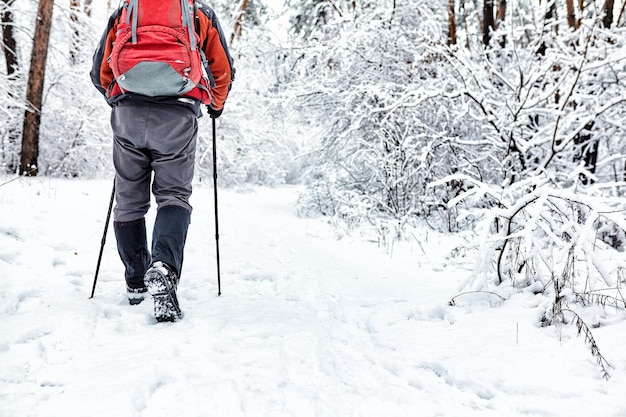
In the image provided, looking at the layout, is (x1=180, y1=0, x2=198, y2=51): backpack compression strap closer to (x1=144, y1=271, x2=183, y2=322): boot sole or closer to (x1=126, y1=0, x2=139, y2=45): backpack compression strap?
(x1=126, y1=0, x2=139, y2=45): backpack compression strap

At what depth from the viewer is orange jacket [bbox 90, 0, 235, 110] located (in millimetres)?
2355

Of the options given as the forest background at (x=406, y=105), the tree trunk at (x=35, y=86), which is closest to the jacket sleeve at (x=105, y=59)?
the forest background at (x=406, y=105)

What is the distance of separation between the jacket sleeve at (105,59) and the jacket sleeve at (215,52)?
494 millimetres

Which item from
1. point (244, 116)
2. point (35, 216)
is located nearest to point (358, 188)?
point (35, 216)

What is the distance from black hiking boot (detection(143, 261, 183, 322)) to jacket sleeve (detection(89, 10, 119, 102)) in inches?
44.8

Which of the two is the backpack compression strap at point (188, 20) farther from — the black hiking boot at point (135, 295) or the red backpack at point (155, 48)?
the black hiking boot at point (135, 295)

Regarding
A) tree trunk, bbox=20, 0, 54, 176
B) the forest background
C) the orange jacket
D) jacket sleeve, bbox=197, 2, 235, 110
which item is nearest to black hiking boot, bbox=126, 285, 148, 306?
the orange jacket

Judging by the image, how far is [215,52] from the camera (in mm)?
2482

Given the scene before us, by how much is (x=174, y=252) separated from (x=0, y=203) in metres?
3.02

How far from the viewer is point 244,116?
43.8ft

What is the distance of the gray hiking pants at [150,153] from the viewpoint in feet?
7.54

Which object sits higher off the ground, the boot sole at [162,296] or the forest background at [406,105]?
the forest background at [406,105]

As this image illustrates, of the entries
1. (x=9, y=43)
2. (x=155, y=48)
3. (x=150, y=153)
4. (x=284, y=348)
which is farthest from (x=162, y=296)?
(x=9, y=43)

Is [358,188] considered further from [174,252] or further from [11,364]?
[11,364]
